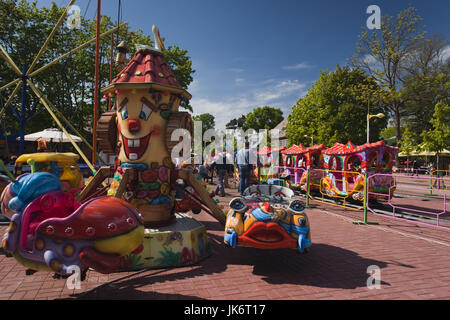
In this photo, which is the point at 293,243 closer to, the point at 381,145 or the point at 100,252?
the point at 100,252

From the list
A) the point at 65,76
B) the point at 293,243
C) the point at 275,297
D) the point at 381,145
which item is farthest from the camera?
the point at 65,76

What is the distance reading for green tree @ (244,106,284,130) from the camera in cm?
5522

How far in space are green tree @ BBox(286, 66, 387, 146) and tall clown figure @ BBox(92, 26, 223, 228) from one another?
2663 centimetres

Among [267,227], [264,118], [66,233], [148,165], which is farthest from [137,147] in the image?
[264,118]

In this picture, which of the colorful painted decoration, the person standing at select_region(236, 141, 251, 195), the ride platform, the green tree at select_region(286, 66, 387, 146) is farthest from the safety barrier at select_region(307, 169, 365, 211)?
the green tree at select_region(286, 66, 387, 146)

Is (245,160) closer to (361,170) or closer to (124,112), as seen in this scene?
(124,112)

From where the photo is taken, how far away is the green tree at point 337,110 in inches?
1177

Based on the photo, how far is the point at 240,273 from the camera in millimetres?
4520

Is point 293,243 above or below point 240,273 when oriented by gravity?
above

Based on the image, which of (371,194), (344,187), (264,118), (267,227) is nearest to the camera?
(267,227)

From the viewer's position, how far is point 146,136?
5.25 metres

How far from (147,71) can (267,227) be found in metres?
3.55

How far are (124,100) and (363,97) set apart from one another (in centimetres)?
2835
